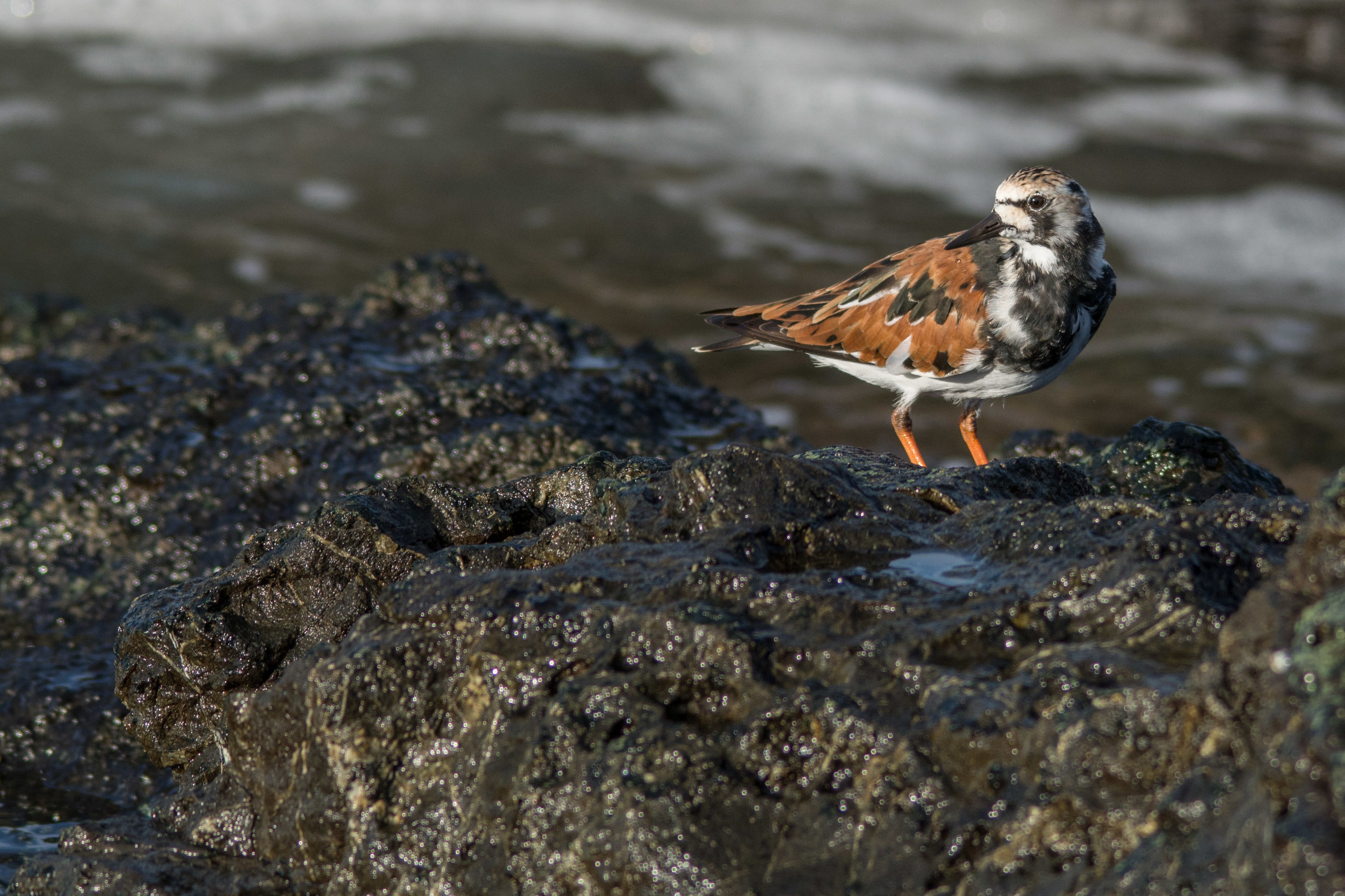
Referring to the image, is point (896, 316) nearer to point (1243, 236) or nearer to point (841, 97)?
point (1243, 236)

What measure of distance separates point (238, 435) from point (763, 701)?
3409 millimetres

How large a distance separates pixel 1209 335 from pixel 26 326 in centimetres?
913

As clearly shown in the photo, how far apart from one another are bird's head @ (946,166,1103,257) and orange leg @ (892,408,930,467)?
3.40ft

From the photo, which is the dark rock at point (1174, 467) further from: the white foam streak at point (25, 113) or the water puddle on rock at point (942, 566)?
the white foam streak at point (25, 113)

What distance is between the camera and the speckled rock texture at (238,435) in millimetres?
4371

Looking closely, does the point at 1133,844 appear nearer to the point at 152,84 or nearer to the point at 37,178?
the point at 37,178

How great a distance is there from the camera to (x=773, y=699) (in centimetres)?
250

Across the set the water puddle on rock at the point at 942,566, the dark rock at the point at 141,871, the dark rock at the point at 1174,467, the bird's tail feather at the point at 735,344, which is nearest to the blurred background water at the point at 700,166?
the bird's tail feather at the point at 735,344

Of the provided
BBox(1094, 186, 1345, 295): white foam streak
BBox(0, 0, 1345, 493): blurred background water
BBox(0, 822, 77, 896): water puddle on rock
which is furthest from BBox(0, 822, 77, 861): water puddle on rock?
BBox(1094, 186, 1345, 295): white foam streak

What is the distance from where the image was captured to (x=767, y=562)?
2.85m

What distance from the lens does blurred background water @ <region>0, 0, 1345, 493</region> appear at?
10.4 meters

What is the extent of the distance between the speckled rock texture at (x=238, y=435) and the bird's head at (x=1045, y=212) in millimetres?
1348

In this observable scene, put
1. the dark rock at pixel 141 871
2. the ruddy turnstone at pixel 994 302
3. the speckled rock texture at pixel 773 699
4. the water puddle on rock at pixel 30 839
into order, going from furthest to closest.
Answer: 1. the ruddy turnstone at pixel 994 302
2. the water puddle on rock at pixel 30 839
3. the dark rock at pixel 141 871
4. the speckled rock texture at pixel 773 699

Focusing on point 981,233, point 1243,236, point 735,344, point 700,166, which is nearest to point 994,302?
point 981,233
